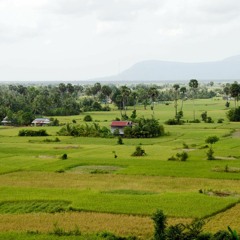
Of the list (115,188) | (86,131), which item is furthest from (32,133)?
(115,188)

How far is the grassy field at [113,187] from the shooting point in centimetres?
→ 2302

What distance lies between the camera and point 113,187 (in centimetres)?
3127

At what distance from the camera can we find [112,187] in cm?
3127

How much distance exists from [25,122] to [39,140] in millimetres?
29968

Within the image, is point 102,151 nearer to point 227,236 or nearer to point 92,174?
point 92,174

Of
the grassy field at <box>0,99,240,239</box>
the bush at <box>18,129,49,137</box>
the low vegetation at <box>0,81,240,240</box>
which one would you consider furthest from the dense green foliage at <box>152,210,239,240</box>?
the bush at <box>18,129,49,137</box>

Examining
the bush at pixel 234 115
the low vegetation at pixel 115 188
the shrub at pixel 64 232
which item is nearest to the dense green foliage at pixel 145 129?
the low vegetation at pixel 115 188

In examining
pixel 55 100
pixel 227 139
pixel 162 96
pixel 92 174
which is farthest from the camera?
pixel 162 96

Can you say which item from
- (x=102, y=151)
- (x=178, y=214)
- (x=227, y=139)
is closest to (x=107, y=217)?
(x=178, y=214)

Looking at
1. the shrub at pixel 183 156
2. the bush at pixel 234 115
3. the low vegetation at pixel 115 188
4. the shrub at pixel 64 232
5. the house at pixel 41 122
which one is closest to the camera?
the shrub at pixel 64 232

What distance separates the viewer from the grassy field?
23.0 metres

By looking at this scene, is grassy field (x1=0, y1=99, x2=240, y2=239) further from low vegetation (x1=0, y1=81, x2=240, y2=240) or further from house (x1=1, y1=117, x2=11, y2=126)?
house (x1=1, y1=117, x2=11, y2=126)

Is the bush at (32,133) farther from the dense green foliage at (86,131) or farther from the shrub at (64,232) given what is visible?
the shrub at (64,232)

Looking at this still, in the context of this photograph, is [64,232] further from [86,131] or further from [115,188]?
[86,131]
